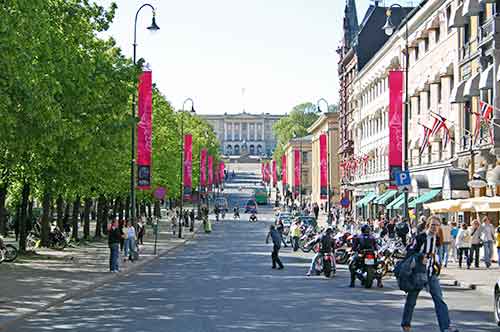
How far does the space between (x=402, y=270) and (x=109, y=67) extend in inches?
775

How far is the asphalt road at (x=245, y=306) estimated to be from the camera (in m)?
16.5

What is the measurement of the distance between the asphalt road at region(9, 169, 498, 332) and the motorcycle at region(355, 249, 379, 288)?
1.10 feet

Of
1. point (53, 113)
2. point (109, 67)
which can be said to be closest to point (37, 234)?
point (109, 67)

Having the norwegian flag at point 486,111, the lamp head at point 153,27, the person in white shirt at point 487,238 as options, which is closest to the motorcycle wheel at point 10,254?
the lamp head at point 153,27

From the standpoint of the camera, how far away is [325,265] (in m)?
29.6

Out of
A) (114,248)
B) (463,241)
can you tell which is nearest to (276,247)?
(114,248)

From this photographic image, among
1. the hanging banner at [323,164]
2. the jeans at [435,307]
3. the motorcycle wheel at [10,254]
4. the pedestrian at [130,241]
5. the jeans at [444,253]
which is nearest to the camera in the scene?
the jeans at [435,307]

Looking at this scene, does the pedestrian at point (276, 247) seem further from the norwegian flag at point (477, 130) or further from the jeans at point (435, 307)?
the jeans at point (435, 307)

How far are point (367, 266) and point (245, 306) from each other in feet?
22.3

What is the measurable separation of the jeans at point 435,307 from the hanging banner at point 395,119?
28.1m

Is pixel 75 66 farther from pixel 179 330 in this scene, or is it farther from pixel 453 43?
pixel 453 43

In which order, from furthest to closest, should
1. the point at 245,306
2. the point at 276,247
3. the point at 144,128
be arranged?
1. the point at 144,128
2. the point at 276,247
3. the point at 245,306

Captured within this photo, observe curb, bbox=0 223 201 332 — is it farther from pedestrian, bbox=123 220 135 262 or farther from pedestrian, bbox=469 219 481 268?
pedestrian, bbox=469 219 481 268

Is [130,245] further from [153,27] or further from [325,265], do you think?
[325,265]
